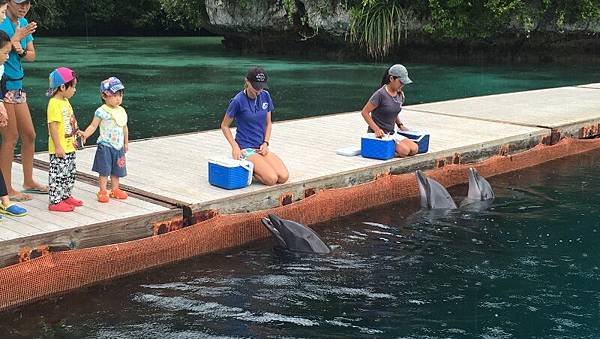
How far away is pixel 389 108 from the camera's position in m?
8.19

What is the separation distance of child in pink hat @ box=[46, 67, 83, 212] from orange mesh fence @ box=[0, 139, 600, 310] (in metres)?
0.61

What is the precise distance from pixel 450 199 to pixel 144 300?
11.9ft

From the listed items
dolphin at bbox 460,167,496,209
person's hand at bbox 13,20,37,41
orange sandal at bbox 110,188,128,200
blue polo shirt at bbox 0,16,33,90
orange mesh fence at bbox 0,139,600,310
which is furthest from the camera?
dolphin at bbox 460,167,496,209

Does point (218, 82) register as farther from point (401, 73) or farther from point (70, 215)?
point (70, 215)

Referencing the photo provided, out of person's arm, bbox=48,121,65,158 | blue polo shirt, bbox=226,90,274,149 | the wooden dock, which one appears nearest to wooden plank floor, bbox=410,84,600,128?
the wooden dock

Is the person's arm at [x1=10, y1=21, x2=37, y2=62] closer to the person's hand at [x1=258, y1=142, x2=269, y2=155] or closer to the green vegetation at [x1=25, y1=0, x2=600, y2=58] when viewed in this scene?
the person's hand at [x1=258, y1=142, x2=269, y2=155]

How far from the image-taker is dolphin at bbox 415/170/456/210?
25.2 ft

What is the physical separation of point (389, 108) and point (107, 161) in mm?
3304

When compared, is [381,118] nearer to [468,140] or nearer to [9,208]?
[468,140]

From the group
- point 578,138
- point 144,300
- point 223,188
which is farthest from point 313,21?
point 144,300

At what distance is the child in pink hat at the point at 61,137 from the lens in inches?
222

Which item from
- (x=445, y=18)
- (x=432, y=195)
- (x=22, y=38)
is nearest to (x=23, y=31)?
(x=22, y=38)

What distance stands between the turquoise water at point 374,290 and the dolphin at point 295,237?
0.11m

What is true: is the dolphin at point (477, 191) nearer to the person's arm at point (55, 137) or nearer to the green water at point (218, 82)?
the person's arm at point (55, 137)
